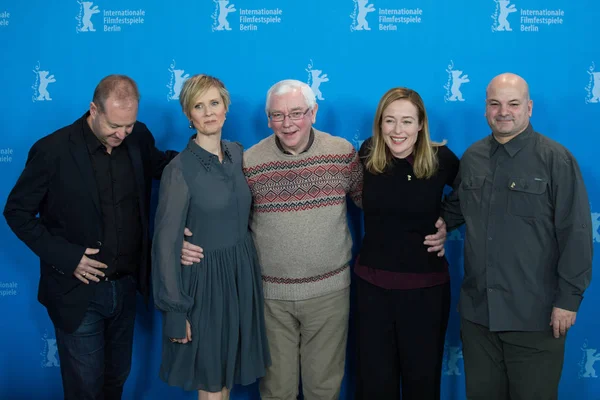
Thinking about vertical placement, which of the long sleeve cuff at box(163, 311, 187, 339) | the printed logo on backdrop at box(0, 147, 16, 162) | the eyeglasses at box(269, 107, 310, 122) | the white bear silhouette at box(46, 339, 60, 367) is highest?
the eyeglasses at box(269, 107, 310, 122)

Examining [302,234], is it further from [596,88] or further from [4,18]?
[4,18]

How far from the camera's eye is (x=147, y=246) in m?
2.14

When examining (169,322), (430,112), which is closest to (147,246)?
(169,322)

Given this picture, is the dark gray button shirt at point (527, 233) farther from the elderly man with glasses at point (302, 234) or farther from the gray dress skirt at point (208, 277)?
the gray dress skirt at point (208, 277)

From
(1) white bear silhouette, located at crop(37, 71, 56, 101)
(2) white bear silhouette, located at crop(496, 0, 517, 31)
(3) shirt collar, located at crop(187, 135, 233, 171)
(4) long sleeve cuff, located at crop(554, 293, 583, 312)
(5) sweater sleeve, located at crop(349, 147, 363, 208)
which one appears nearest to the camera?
(4) long sleeve cuff, located at crop(554, 293, 583, 312)

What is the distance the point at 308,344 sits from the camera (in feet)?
7.12

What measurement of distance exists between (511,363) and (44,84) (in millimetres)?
2287

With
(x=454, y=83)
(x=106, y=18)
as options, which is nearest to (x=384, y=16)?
(x=454, y=83)

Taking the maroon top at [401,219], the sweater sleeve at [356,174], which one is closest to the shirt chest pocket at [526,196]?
the maroon top at [401,219]

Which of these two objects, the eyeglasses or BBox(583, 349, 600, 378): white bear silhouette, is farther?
BBox(583, 349, 600, 378): white bear silhouette

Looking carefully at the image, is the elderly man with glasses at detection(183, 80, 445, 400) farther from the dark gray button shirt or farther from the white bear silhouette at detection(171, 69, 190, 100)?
the white bear silhouette at detection(171, 69, 190, 100)

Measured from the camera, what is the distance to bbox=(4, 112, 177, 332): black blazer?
193 centimetres

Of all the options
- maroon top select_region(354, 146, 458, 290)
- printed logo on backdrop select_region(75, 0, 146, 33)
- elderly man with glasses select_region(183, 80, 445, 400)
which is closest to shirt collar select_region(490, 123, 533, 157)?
maroon top select_region(354, 146, 458, 290)

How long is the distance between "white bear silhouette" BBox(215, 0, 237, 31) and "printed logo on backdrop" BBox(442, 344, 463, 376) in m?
1.79
